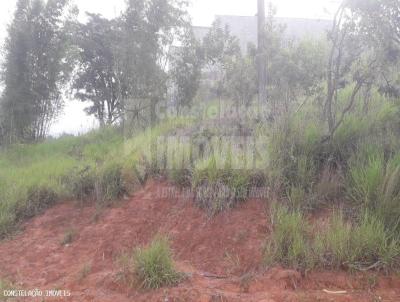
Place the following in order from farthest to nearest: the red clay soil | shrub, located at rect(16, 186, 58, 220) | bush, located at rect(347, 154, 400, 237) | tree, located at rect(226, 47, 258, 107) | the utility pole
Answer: tree, located at rect(226, 47, 258, 107)
the utility pole
shrub, located at rect(16, 186, 58, 220)
bush, located at rect(347, 154, 400, 237)
the red clay soil

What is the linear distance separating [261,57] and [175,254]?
5.51 metres

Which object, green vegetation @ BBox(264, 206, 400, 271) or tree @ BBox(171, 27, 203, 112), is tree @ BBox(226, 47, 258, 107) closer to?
tree @ BBox(171, 27, 203, 112)

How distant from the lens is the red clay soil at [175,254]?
133 inches

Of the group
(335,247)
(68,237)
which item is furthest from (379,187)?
(68,237)

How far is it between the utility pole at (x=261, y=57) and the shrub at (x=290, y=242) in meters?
4.27

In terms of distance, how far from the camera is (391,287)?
3.31 meters

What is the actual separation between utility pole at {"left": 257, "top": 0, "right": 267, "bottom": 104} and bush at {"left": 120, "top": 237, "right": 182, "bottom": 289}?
4776 mm

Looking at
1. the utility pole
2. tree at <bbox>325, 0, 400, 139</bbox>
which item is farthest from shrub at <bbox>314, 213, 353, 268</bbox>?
the utility pole

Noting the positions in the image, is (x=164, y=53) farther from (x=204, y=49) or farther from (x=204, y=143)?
(x=204, y=143)

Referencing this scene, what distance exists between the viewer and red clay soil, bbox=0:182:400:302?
3373 mm

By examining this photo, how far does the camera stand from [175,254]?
13.7 feet

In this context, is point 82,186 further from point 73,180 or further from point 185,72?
point 185,72

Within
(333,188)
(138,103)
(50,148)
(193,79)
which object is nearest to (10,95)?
(50,148)

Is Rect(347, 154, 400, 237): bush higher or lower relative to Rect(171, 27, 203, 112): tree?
lower
